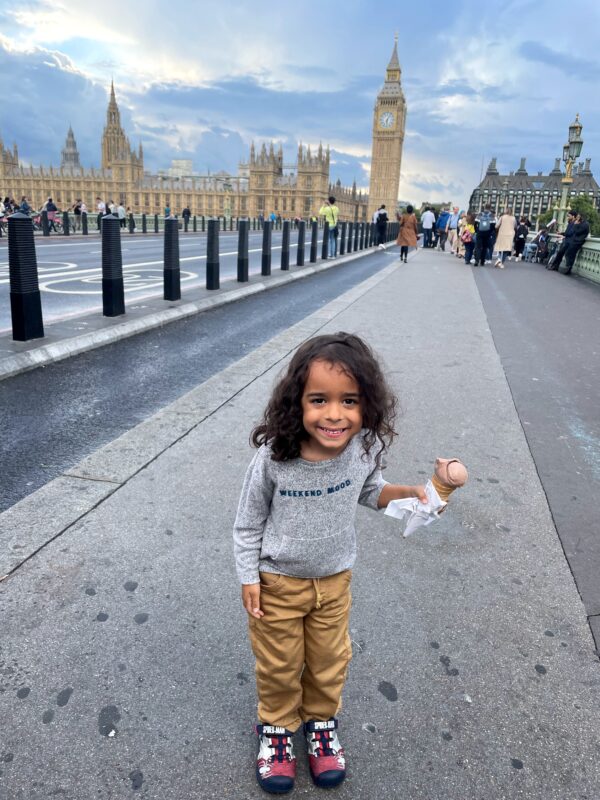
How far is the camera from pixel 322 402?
1.57 metres

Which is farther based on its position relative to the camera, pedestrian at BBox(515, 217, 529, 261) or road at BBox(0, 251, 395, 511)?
pedestrian at BBox(515, 217, 529, 261)

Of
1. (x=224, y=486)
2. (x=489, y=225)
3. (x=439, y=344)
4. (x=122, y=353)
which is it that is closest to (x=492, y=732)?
(x=224, y=486)

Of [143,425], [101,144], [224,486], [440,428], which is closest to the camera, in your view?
[224,486]

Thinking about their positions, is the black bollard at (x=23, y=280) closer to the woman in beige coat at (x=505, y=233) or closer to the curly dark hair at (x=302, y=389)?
the curly dark hair at (x=302, y=389)

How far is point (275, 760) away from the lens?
63.9 inches

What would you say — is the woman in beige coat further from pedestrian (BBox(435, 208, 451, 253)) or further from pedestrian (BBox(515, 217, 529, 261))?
pedestrian (BBox(435, 208, 451, 253))

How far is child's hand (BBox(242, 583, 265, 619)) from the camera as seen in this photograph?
1655 millimetres

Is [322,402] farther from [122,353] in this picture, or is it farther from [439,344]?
[439,344]

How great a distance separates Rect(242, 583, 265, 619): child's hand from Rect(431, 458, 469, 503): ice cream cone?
55cm

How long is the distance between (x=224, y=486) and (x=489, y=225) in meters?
17.0

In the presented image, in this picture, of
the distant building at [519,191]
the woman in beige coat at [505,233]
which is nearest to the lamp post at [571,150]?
the woman in beige coat at [505,233]

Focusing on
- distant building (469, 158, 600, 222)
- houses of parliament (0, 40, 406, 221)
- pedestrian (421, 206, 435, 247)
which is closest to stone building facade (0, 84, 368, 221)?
houses of parliament (0, 40, 406, 221)

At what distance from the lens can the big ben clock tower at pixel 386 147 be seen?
13162cm

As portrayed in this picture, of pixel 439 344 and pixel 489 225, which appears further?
pixel 489 225
